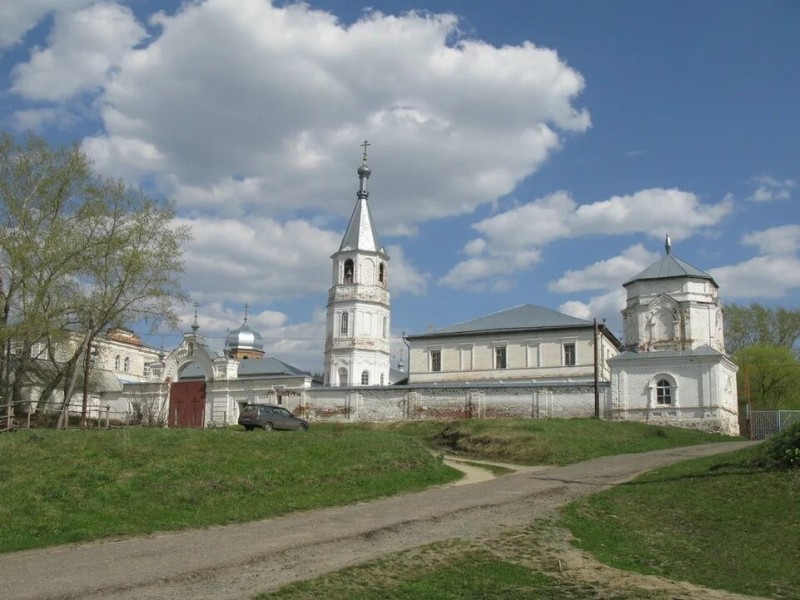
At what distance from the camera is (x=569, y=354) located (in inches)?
1912

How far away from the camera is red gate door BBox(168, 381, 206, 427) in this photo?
154 ft

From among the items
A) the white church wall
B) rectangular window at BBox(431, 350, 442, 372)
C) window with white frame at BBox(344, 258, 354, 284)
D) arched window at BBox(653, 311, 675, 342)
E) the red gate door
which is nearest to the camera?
arched window at BBox(653, 311, 675, 342)

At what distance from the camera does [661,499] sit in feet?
54.7

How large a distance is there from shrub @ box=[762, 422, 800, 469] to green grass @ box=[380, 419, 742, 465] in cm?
768

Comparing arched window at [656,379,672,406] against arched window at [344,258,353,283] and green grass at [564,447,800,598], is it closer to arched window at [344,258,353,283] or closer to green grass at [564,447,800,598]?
green grass at [564,447,800,598]

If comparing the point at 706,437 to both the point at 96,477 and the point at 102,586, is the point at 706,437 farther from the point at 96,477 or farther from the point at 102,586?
the point at 102,586

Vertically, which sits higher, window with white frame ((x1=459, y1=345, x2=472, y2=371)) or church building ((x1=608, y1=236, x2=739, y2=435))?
window with white frame ((x1=459, y1=345, x2=472, y2=371))

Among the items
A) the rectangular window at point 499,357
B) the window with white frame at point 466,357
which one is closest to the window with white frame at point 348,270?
the window with white frame at point 466,357

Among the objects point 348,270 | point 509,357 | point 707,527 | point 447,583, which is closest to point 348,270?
point 348,270

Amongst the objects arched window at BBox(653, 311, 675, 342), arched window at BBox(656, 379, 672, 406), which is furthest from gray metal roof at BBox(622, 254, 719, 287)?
arched window at BBox(656, 379, 672, 406)

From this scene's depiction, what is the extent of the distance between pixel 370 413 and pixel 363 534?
2909cm

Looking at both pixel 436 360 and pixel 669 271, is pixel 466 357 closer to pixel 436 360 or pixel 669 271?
pixel 436 360

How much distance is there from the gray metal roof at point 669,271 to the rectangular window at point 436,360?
12164 millimetres

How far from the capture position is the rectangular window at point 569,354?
48403 millimetres
